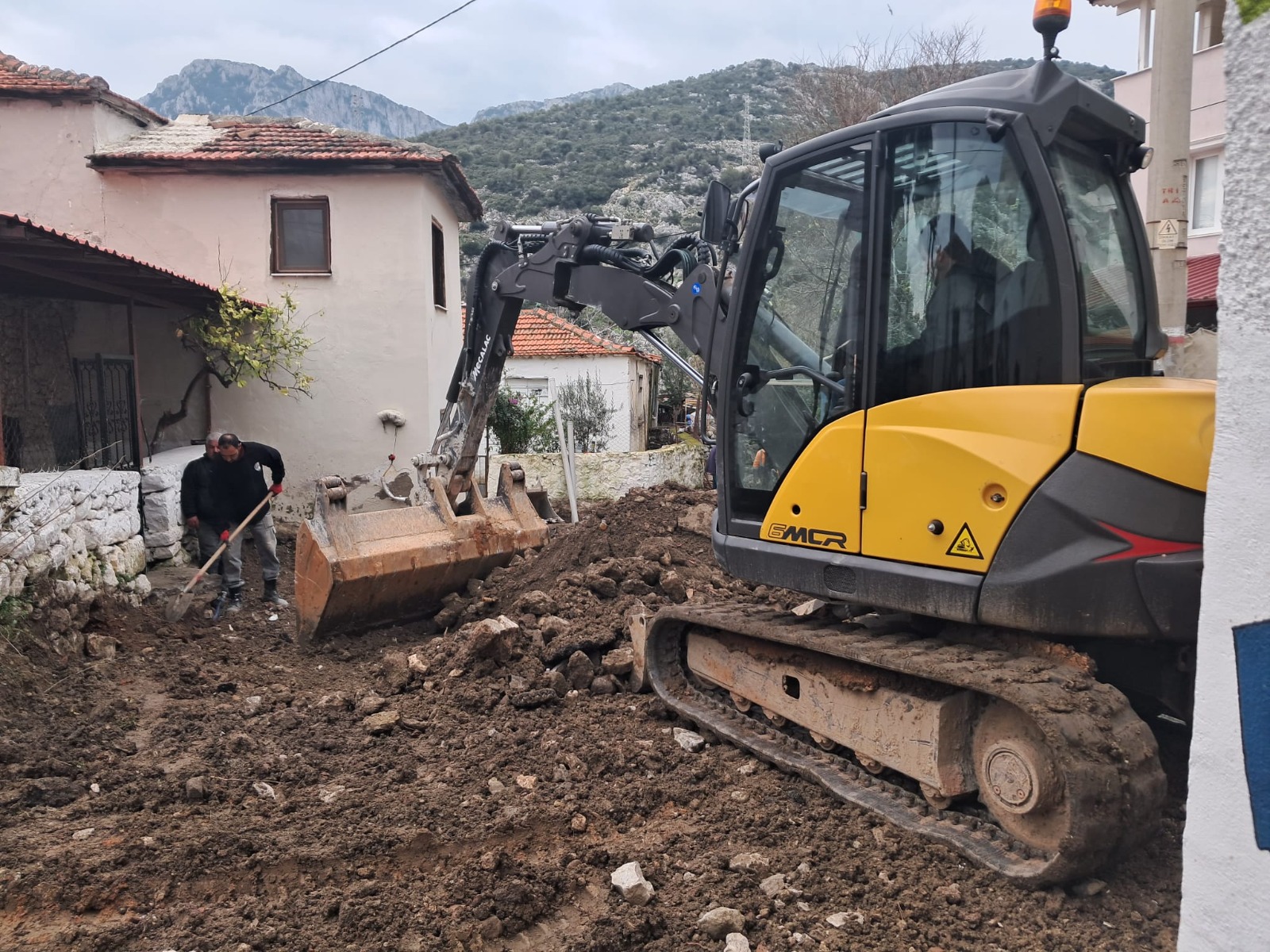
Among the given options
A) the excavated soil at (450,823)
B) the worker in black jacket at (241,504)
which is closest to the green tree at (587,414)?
the worker in black jacket at (241,504)

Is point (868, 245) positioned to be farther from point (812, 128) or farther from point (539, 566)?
point (812, 128)

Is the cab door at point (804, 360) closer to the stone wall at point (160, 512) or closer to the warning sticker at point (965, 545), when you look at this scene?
the warning sticker at point (965, 545)

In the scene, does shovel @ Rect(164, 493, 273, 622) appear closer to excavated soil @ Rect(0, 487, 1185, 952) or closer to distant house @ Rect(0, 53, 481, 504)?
excavated soil @ Rect(0, 487, 1185, 952)

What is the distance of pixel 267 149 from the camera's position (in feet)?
39.9

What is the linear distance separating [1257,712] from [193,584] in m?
7.67

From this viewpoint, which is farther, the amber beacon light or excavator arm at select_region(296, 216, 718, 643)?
excavator arm at select_region(296, 216, 718, 643)

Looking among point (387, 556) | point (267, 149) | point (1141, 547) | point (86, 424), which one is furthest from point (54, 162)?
point (1141, 547)

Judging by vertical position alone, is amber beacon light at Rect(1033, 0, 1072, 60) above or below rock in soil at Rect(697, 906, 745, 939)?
above

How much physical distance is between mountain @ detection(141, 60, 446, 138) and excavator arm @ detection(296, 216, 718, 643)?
14607 cm

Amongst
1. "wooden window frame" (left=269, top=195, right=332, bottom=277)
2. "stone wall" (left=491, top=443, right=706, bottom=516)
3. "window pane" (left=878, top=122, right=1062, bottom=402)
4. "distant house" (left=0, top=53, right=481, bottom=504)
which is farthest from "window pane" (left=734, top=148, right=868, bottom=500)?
"stone wall" (left=491, top=443, right=706, bottom=516)

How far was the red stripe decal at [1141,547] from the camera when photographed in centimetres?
308

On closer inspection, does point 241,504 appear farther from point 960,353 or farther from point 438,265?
point 960,353

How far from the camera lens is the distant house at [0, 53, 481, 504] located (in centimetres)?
1185

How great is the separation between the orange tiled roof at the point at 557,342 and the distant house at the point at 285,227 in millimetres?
9017
